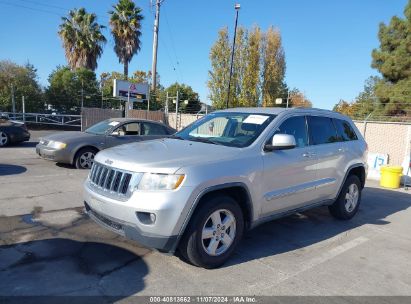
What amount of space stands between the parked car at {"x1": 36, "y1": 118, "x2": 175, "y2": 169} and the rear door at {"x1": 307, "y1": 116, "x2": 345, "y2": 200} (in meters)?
5.64

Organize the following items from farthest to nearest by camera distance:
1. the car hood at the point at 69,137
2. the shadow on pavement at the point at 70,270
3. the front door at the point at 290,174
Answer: the car hood at the point at 69,137, the front door at the point at 290,174, the shadow on pavement at the point at 70,270

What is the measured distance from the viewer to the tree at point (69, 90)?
1116 inches

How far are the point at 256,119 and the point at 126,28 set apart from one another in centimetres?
3192

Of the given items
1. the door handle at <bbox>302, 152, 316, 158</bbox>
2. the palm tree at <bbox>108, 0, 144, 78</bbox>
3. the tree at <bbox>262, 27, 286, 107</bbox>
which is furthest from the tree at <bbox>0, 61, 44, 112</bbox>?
the door handle at <bbox>302, 152, 316, 158</bbox>

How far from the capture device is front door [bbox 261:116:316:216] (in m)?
4.52

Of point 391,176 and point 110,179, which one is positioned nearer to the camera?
point 110,179

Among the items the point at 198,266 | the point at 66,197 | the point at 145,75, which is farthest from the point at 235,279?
the point at 145,75

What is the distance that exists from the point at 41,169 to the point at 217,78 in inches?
1003

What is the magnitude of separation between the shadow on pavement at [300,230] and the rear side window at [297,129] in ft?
4.41

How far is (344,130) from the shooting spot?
630 centimetres

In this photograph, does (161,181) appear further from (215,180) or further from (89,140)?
(89,140)

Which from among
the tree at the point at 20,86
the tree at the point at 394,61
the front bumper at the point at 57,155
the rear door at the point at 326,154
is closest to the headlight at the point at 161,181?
the rear door at the point at 326,154

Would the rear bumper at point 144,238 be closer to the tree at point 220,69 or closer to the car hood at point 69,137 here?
the car hood at point 69,137

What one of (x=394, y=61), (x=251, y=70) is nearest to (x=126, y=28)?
(x=251, y=70)
